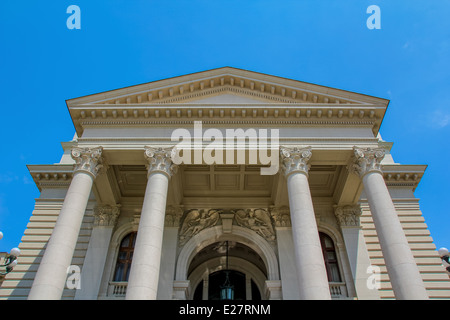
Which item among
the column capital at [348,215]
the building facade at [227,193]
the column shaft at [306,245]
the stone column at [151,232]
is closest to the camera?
the column shaft at [306,245]

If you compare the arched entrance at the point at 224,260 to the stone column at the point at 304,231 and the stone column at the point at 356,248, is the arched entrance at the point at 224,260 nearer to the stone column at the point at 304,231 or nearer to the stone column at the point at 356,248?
the stone column at the point at 356,248

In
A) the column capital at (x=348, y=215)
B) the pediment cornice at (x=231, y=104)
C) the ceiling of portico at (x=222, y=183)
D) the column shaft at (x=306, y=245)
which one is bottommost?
the column shaft at (x=306, y=245)

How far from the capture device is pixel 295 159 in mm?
17516

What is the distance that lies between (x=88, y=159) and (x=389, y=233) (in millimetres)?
14662

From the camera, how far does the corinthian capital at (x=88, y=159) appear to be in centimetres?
1734

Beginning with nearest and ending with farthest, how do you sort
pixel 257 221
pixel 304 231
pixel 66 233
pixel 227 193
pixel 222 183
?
pixel 304 231
pixel 66 233
pixel 257 221
pixel 222 183
pixel 227 193

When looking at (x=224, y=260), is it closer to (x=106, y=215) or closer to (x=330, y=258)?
(x=330, y=258)

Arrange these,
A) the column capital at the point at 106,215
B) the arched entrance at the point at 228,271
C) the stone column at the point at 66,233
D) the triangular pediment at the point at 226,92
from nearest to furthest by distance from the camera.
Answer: the stone column at the point at 66,233
the triangular pediment at the point at 226,92
the column capital at the point at 106,215
the arched entrance at the point at 228,271

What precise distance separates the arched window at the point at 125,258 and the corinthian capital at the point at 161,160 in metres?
6.29

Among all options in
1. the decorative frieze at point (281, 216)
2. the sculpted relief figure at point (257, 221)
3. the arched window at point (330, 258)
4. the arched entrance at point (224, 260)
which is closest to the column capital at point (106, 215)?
the arched entrance at point (224, 260)

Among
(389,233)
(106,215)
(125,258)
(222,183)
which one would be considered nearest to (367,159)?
(389,233)

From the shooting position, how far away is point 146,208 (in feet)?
51.9

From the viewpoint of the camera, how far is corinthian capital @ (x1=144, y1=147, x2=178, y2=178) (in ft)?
57.1

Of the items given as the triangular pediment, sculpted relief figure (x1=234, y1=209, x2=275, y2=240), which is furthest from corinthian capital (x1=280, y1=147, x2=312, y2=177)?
sculpted relief figure (x1=234, y1=209, x2=275, y2=240)
